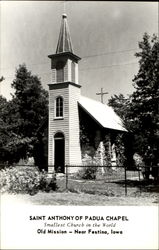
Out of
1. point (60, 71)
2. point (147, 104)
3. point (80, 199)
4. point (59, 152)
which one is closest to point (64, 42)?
point (60, 71)

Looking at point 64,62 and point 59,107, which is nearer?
point 64,62

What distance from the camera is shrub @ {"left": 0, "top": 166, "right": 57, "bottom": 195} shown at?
1266 centimetres

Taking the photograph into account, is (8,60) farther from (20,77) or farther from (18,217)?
(20,77)

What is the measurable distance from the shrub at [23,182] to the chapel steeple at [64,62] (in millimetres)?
10998

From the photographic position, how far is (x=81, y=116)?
23891 mm

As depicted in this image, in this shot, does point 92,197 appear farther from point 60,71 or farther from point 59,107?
point 60,71

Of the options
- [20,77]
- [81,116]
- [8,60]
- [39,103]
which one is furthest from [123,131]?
[8,60]

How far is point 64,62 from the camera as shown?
23.4 meters

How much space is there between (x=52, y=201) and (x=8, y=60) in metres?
5.67

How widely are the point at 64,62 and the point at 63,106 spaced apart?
3349 mm

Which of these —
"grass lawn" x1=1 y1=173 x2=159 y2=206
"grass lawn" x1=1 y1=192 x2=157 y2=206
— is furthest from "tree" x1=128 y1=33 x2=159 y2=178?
"grass lawn" x1=1 y1=192 x2=157 y2=206

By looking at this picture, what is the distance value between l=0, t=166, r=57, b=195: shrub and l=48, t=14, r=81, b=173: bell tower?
880 cm

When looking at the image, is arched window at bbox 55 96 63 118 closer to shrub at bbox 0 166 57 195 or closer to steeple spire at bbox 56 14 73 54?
steeple spire at bbox 56 14 73 54

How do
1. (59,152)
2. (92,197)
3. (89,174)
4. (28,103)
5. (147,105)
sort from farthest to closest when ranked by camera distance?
(28,103), (59,152), (89,174), (147,105), (92,197)
